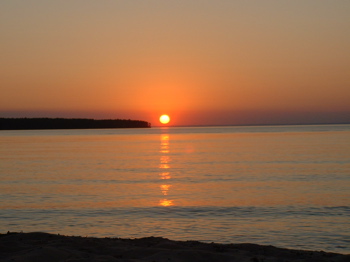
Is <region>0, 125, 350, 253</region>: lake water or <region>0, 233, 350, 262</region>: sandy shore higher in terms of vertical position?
<region>0, 233, 350, 262</region>: sandy shore

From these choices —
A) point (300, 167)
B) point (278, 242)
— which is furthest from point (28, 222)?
point (300, 167)

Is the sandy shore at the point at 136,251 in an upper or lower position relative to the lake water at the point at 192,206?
upper

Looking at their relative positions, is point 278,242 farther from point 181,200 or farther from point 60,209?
point 60,209

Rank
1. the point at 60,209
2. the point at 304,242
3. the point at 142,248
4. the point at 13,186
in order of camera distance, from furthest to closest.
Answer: the point at 13,186
the point at 60,209
the point at 304,242
the point at 142,248

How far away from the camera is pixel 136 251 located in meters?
9.92

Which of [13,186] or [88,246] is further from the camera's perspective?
[13,186]

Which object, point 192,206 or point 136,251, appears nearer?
point 136,251

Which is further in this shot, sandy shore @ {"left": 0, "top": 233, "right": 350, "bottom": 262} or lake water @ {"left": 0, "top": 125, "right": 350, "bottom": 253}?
lake water @ {"left": 0, "top": 125, "right": 350, "bottom": 253}

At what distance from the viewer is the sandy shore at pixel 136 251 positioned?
365 inches

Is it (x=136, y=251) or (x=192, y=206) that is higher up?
(x=136, y=251)

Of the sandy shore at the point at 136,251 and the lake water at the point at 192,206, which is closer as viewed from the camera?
the sandy shore at the point at 136,251

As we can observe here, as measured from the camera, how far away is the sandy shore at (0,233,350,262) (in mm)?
9273

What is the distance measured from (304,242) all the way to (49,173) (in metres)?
22.5

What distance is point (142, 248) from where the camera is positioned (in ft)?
33.4
